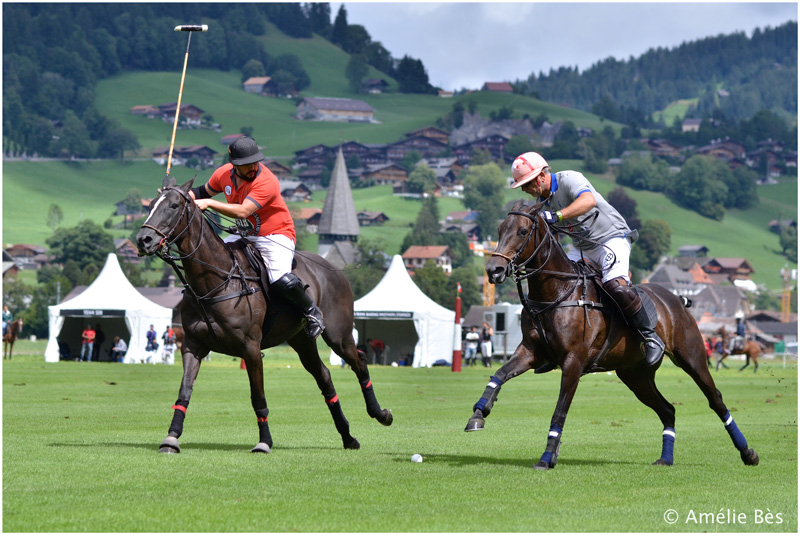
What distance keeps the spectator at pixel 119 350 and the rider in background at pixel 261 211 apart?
39.5 meters

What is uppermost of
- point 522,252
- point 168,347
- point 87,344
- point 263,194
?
point 263,194

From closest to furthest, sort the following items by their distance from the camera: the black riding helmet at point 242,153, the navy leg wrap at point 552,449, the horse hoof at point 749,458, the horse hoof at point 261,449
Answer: the navy leg wrap at point 552,449, the horse hoof at point 261,449, the black riding helmet at point 242,153, the horse hoof at point 749,458

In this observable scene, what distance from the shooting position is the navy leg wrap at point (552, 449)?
11.7 m

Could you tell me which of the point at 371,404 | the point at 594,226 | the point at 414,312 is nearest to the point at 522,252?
the point at 594,226

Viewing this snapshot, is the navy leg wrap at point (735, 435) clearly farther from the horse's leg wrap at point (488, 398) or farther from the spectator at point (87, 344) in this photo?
the spectator at point (87, 344)

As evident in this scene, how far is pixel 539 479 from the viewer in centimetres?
A: 1095

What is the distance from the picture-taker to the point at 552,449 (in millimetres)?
11797

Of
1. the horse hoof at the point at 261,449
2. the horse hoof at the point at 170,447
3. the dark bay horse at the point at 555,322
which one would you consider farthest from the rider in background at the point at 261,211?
the dark bay horse at the point at 555,322

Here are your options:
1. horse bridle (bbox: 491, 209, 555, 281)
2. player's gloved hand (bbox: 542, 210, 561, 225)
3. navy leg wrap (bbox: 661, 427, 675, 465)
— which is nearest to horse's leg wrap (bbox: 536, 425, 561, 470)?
horse bridle (bbox: 491, 209, 555, 281)

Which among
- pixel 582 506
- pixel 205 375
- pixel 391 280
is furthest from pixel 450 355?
pixel 582 506

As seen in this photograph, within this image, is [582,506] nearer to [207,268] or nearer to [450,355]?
[207,268]

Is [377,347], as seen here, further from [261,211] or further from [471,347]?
[261,211]

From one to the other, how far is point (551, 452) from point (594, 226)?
261 cm

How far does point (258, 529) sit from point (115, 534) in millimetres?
951
